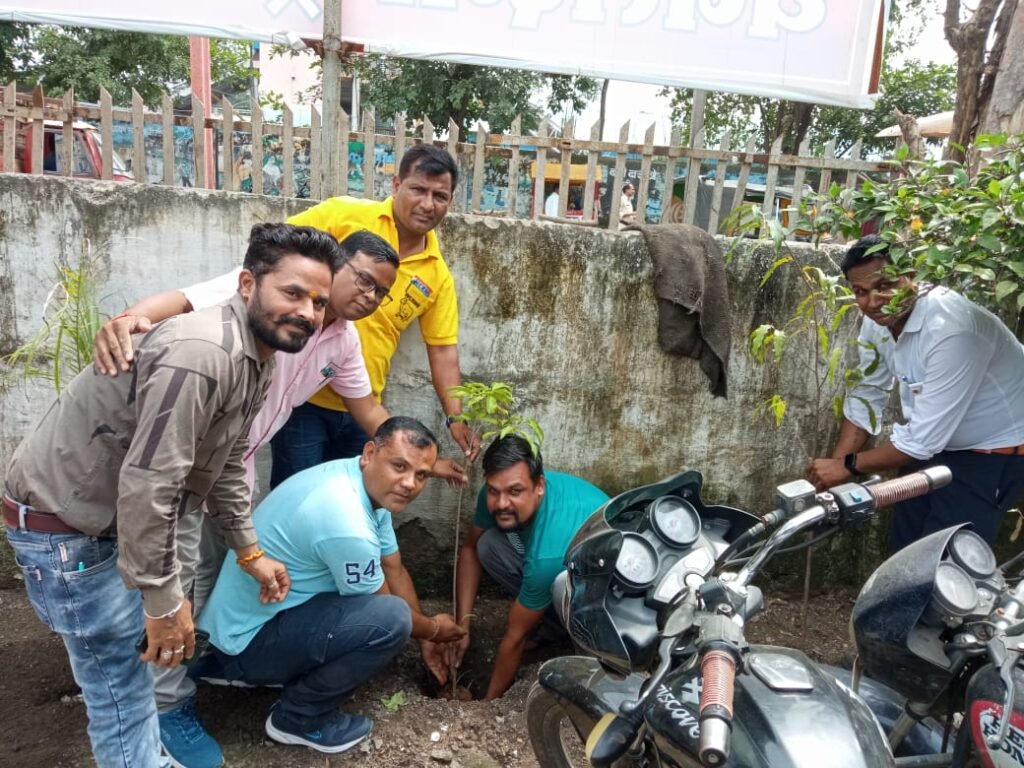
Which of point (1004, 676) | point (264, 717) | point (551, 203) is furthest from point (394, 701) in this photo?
point (551, 203)

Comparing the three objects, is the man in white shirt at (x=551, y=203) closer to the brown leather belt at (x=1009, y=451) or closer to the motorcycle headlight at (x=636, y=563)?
the brown leather belt at (x=1009, y=451)

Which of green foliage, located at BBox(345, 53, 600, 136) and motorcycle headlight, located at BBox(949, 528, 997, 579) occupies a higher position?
green foliage, located at BBox(345, 53, 600, 136)

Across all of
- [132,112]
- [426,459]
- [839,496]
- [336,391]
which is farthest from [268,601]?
[132,112]

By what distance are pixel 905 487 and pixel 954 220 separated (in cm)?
127

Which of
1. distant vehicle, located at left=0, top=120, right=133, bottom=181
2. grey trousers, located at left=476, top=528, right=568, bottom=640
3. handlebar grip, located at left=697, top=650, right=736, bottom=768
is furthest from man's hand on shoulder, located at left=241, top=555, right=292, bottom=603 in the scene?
distant vehicle, located at left=0, top=120, right=133, bottom=181

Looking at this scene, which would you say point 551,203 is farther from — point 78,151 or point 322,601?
point 322,601

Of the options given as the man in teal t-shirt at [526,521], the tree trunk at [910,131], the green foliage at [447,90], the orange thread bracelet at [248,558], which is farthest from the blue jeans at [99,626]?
the green foliage at [447,90]

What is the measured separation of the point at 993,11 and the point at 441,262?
15.2ft

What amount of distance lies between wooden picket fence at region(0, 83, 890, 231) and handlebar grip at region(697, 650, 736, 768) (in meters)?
2.84

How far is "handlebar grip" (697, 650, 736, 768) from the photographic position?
1087 mm

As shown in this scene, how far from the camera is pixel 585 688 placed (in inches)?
79.7

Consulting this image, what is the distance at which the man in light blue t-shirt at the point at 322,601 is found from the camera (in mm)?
2541

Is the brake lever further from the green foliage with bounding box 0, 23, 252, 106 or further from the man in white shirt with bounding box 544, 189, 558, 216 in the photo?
the green foliage with bounding box 0, 23, 252, 106

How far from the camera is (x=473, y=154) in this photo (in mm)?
3898
